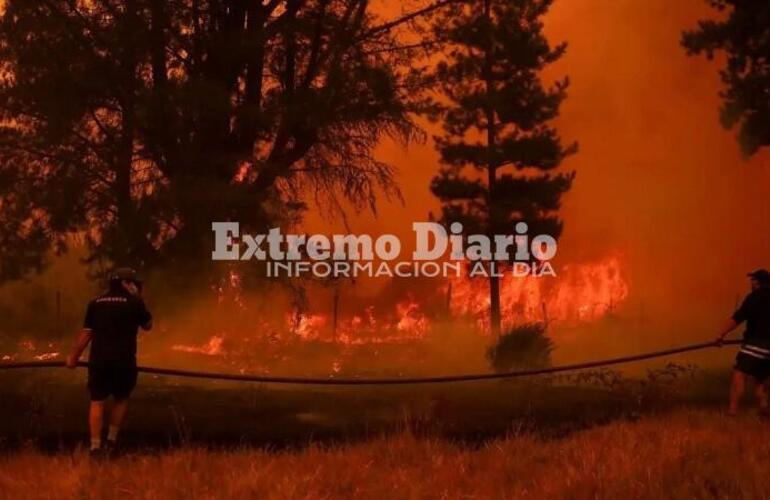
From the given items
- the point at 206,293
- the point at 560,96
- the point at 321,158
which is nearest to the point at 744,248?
the point at 560,96

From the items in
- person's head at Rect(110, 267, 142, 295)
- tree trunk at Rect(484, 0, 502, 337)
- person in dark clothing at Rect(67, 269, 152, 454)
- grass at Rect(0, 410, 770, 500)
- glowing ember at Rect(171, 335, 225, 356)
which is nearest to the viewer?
grass at Rect(0, 410, 770, 500)

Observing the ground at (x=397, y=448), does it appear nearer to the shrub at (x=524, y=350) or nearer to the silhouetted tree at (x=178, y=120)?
the shrub at (x=524, y=350)

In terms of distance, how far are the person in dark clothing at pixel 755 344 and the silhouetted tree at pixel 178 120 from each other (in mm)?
6649

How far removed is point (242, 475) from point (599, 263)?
99.0 feet

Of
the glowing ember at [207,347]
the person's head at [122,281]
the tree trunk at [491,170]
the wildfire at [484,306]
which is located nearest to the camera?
the person's head at [122,281]

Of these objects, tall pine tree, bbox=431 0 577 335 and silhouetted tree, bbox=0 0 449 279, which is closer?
silhouetted tree, bbox=0 0 449 279

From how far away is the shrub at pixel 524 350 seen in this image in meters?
14.3

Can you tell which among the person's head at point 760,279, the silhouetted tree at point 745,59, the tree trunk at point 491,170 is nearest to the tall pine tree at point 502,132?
the tree trunk at point 491,170

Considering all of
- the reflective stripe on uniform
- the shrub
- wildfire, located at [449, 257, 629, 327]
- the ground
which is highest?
wildfire, located at [449, 257, 629, 327]

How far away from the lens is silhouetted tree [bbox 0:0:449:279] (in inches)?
493

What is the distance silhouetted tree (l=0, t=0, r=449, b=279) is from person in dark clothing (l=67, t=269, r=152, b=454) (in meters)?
5.28

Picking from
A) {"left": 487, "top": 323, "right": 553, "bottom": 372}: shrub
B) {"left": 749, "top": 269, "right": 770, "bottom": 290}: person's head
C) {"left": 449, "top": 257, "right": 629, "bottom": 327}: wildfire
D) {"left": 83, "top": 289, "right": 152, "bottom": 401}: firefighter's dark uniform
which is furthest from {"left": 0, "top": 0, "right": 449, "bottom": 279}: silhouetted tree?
{"left": 449, "top": 257, "right": 629, "bottom": 327}: wildfire

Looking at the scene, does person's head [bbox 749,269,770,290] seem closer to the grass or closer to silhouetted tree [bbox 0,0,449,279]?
the grass

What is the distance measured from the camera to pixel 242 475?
231 inches
